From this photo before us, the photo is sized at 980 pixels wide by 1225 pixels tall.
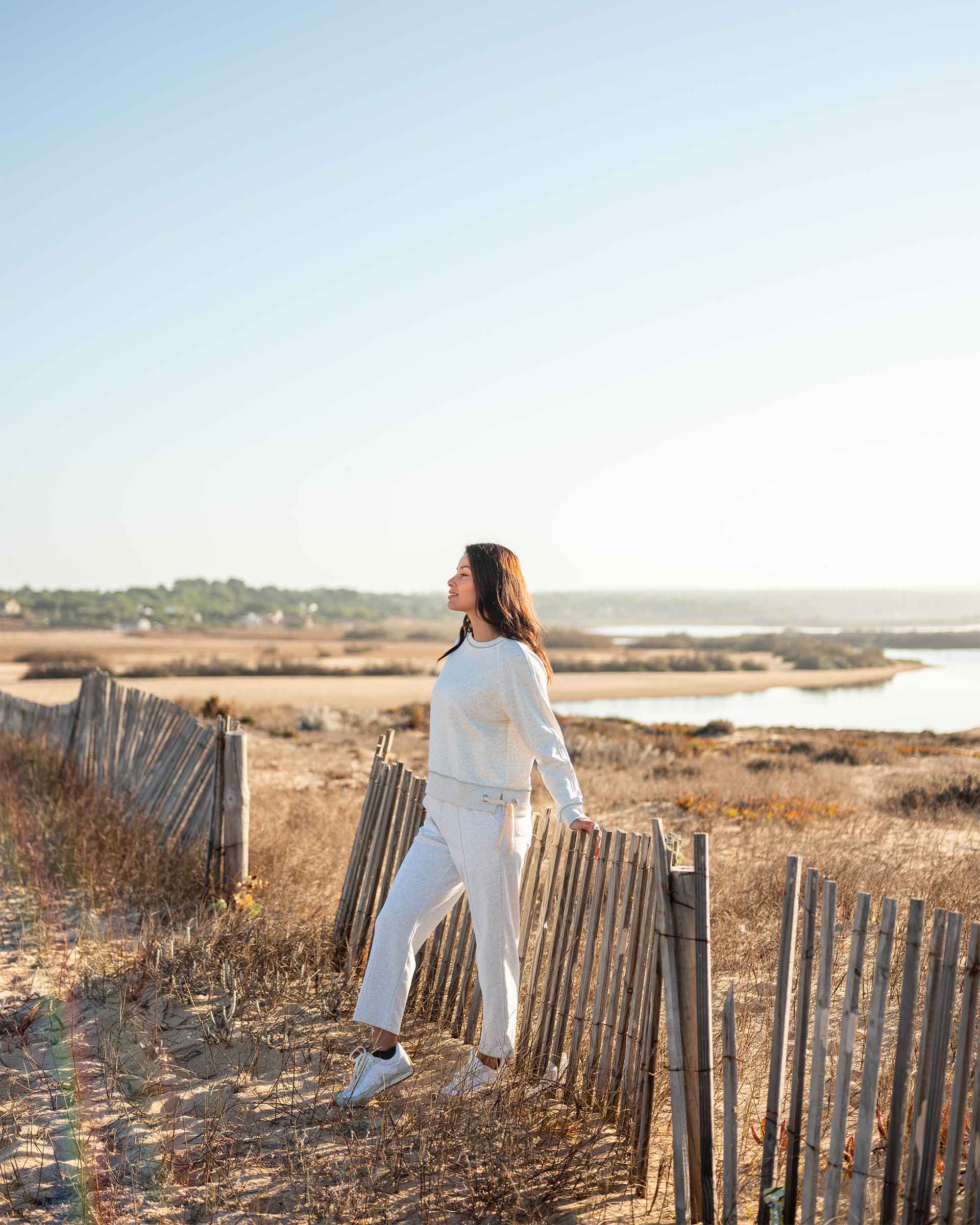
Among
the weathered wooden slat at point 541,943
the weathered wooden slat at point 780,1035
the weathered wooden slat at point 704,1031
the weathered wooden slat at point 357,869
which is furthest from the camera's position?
the weathered wooden slat at point 357,869

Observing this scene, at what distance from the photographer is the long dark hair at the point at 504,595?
11.3ft

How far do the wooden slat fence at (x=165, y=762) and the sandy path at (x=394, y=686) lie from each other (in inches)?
563

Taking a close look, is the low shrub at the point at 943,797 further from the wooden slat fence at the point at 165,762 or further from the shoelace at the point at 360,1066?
the shoelace at the point at 360,1066

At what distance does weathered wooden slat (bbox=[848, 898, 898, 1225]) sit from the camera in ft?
8.32

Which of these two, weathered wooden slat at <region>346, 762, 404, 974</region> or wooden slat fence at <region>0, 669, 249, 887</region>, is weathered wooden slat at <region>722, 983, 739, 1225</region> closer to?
weathered wooden slat at <region>346, 762, 404, 974</region>

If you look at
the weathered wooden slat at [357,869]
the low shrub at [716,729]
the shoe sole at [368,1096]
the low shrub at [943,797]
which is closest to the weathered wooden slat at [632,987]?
the shoe sole at [368,1096]

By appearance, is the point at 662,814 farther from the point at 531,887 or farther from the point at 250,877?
the point at 531,887

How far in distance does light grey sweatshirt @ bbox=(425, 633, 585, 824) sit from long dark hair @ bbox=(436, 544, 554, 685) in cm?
5

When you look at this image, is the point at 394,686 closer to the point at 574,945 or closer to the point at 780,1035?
the point at 574,945

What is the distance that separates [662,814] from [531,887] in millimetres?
6288

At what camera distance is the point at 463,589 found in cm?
352

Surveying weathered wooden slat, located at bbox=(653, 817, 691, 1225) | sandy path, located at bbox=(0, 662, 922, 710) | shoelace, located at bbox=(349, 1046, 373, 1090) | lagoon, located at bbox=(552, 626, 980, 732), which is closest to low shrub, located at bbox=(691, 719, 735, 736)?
lagoon, located at bbox=(552, 626, 980, 732)

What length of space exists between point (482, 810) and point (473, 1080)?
0.93m

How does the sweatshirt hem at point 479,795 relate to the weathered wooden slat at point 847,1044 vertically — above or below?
above
